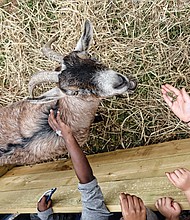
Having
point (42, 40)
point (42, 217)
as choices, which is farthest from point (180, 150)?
point (42, 40)

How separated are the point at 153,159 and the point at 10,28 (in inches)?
75.8

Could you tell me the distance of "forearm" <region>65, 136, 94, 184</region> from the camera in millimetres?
2897

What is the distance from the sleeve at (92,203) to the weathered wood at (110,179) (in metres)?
0.07

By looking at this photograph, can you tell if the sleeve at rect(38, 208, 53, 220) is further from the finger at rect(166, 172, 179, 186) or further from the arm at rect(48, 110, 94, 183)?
the finger at rect(166, 172, 179, 186)

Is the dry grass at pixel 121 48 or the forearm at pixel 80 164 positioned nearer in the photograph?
the forearm at pixel 80 164

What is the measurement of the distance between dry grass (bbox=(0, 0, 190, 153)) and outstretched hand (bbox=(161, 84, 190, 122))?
0.75 metres

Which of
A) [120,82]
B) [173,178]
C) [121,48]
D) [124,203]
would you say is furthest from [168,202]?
[121,48]

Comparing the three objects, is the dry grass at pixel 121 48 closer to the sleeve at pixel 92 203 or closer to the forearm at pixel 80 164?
the forearm at pixel 80 164

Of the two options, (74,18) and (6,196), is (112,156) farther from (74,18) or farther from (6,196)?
(74,18)

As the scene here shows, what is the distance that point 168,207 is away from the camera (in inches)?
102

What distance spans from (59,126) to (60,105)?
345 mm

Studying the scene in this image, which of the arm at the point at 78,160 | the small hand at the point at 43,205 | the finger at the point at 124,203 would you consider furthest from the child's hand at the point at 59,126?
the finger at the point at 124,203

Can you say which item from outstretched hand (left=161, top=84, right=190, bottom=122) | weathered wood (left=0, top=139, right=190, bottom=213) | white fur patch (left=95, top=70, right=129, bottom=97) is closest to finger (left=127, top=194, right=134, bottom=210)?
weathered wood (left=0, top=139, right=190, bottom=213)

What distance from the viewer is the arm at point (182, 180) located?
255 cm
